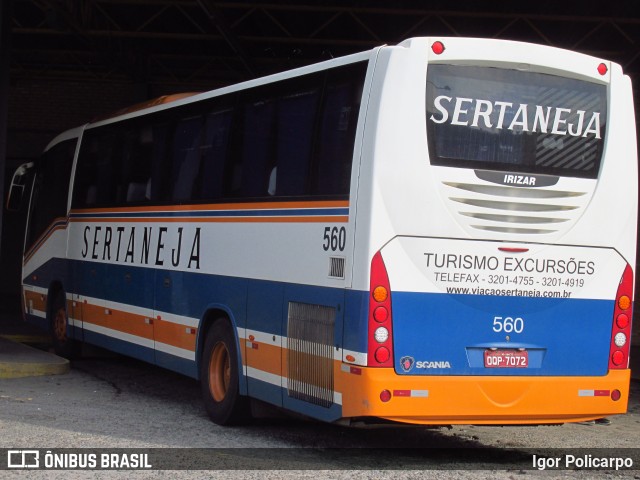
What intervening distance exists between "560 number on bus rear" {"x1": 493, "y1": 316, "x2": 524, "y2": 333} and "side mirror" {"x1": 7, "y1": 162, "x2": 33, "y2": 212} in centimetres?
1059

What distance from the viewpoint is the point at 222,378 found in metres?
10.7

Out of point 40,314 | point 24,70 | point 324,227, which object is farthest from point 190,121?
point 24,70

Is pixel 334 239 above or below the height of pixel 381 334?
above

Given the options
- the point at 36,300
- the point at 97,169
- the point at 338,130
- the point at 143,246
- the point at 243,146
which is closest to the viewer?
the point at 338,130

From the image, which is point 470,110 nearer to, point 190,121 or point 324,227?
point 324,227

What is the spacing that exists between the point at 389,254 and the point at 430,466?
1681 mm

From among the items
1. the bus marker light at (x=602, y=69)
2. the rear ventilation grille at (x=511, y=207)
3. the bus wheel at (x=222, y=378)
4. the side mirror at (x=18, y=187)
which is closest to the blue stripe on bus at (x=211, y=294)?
the bus wheel at (x=222, y=378)

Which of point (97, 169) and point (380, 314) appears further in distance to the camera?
point (97, 169)

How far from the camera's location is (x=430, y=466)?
860 centimetres

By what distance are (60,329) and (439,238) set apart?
8.68m

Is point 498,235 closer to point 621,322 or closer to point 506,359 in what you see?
point 506,359

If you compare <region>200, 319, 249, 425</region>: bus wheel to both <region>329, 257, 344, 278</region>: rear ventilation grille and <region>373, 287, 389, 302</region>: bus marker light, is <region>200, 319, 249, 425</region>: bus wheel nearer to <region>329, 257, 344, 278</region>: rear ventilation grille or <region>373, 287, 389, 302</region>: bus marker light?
<region>329, 257, 344, 278</region>: rear ventilation grille

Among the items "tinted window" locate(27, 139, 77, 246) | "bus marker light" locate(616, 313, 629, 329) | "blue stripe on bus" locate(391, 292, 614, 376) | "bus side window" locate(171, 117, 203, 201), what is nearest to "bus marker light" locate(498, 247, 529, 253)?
"blue stripe on bus" locate(391, 292, 614, 376)

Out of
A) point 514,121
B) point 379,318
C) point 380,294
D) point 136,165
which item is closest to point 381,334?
point 379,318
